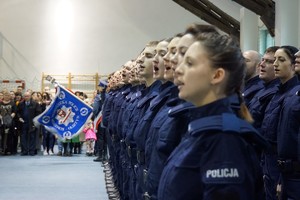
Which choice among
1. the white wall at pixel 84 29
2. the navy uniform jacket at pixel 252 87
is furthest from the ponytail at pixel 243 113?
the white wall at pixel 84 29

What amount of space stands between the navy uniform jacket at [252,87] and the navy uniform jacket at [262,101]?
24cm

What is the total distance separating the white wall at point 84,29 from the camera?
18703 millimetres

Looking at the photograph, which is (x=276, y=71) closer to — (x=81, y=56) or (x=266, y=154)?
(x=266, y=154)

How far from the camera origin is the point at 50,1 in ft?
61.9

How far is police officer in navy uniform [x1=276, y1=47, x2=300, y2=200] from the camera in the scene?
383cm

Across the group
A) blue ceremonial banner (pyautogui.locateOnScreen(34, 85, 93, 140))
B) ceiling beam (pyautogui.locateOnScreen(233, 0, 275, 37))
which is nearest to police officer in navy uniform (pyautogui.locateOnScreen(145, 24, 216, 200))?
blue ceremonial banner (pyautogui.locateOnScreen(34, 85, 93, 140))

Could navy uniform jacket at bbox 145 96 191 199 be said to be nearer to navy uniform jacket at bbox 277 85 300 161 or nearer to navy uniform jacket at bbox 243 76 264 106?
navy uniform jacket at bbox 277 85 300 161

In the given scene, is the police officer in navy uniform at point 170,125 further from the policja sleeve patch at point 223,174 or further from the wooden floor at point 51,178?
the wooden floor at point 51,178

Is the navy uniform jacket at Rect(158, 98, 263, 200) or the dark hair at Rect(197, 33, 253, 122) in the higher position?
the dark hair at Rect(197, 33, 253, 122)

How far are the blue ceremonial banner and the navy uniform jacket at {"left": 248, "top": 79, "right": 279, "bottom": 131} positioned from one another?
24.4 feet

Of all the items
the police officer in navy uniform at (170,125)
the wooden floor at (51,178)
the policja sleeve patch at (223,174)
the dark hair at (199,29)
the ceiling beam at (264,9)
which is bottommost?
the wooden floor at (51,178)

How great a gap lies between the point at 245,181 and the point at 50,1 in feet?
58.0

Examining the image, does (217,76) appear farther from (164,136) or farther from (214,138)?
(164,136)

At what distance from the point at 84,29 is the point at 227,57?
17.1m
